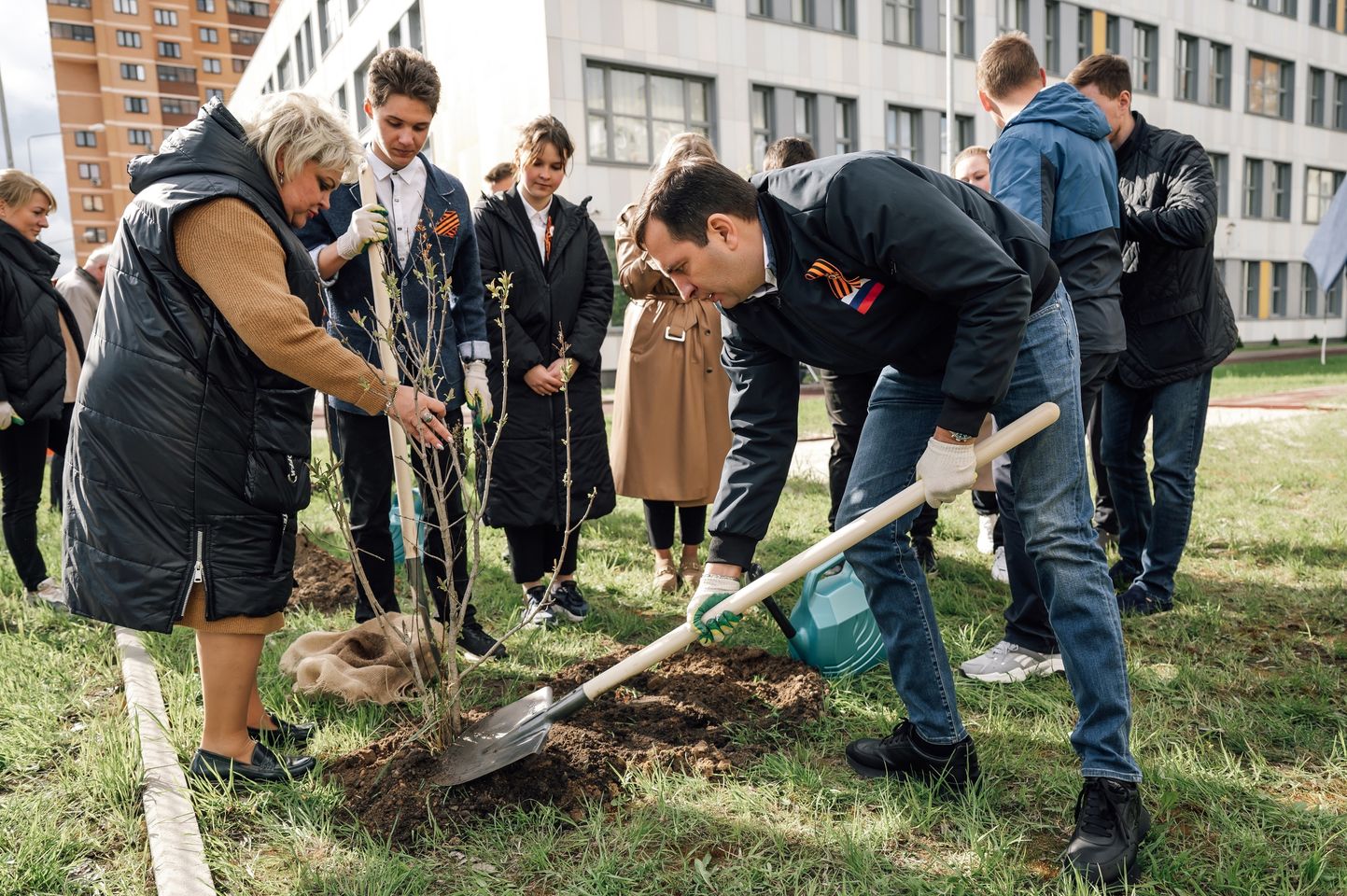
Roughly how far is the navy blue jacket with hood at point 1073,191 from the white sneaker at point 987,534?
1694mm

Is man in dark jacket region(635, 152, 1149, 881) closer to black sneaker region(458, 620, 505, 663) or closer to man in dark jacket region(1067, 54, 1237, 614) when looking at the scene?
black sneaker region(458, 620, 505, 663)

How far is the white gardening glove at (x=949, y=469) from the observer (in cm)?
212

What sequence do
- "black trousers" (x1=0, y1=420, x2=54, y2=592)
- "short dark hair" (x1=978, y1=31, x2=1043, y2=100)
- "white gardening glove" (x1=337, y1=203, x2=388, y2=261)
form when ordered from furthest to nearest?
"black trousers" (x1=0, y1=420, x2=54, y2=592) < "short dark hair" (x1=978, y1=31, x2=1043, y2=100) < "white gardening glove" (x1=337, y1=203, x2=388, y2=261)

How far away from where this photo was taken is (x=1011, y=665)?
317cm

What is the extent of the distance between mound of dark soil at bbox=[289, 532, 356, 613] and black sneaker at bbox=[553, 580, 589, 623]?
3.09ft

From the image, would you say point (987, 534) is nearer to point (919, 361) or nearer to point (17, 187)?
point (919, 361)

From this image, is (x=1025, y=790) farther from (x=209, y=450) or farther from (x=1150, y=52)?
(x=1150, y=52)

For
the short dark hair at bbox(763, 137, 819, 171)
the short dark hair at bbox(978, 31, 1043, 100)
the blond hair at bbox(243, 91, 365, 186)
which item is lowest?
the blond hair at bbox(243, 91, 365, 186)

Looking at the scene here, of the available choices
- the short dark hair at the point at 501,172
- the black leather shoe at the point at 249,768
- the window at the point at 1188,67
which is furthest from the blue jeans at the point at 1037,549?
Answer: the window at the point at 1188,67

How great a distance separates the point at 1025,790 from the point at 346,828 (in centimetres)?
173

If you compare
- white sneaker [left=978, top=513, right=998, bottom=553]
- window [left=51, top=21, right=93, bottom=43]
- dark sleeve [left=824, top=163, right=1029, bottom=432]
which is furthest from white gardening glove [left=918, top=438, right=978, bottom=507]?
window [left=51, top=21, right=93, bottom=43]

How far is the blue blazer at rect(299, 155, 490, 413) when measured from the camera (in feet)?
11.1

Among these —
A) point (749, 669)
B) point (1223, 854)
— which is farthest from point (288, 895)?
point (1223, 854)

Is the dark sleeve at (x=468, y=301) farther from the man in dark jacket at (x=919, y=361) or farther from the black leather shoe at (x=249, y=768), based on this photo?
the black leather shoe at (x=249, y=768)
